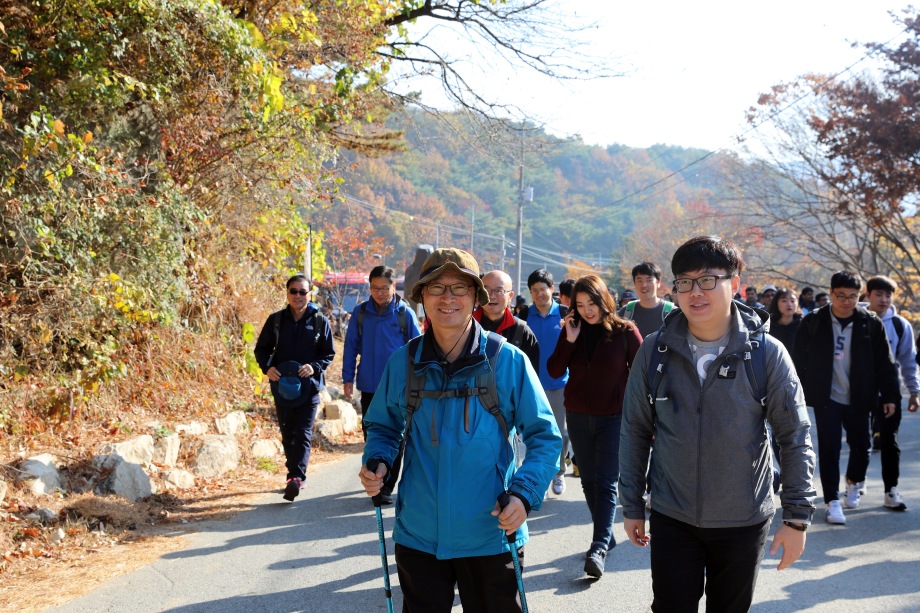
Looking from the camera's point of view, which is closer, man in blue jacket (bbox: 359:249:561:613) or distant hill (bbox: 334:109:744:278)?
man in blue jacket (bbox: 359:249:561:613)

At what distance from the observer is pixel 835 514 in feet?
20.8

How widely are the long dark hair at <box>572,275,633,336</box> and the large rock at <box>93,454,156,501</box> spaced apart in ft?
13.6

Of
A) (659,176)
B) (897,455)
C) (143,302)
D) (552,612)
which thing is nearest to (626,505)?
(552,612)

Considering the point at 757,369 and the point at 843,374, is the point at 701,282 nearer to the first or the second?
the point at 757,369

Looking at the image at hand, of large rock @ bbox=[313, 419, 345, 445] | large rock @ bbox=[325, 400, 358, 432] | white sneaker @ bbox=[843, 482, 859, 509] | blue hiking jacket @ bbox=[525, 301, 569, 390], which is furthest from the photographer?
large rock @ bbox=[325, 400, 358, 432]

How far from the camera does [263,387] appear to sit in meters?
11.3

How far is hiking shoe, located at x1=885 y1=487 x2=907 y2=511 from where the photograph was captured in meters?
6.73

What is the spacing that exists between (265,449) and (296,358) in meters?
2.35

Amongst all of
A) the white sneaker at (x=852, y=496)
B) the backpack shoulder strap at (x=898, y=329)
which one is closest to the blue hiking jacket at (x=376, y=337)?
the white sneaker at (x=852, y=496)

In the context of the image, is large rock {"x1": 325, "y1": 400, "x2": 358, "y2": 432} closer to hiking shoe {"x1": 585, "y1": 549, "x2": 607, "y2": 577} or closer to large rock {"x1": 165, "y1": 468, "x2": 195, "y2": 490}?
large rock {"x1": 165, "y1": 468, "x2": 195, "y2": 490}

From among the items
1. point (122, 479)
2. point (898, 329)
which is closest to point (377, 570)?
point (122, 479)

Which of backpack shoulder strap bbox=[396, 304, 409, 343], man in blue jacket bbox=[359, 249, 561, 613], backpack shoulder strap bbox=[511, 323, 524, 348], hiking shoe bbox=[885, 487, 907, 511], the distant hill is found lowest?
hiking shoe bbox=[885, 487, 907, 511]

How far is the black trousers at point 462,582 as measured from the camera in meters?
2.91

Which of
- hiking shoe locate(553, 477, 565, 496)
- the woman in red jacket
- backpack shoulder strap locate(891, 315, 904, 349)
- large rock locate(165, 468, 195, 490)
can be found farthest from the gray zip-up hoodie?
large rock locate(165, 468, 195, 490)
